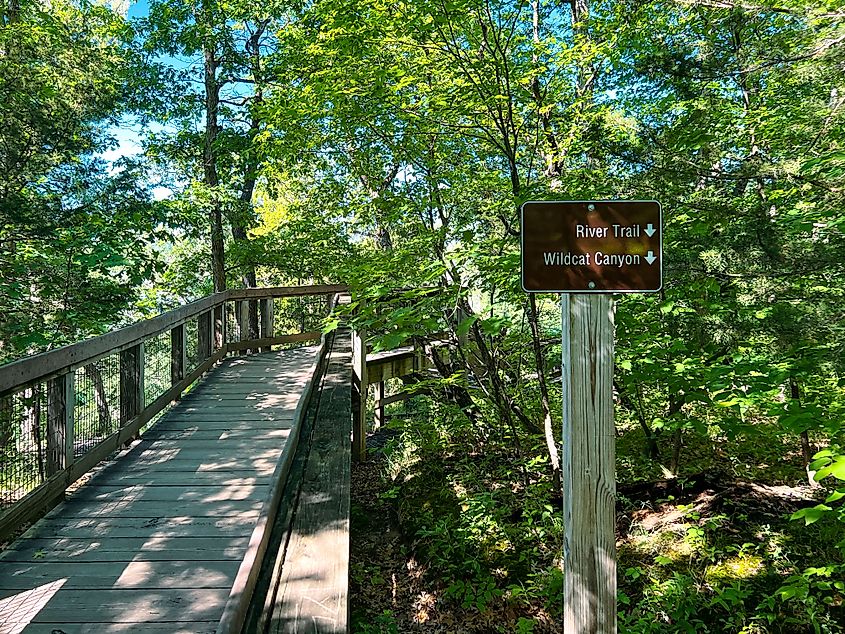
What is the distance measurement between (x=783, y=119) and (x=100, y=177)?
925 centimetres

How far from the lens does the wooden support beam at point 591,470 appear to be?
1752 millimetres

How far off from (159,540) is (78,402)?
4.69 feet

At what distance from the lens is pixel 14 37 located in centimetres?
740

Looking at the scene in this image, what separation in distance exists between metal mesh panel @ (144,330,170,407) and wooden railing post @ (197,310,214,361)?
148 centimetres

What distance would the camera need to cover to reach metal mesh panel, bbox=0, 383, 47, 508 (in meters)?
3.32

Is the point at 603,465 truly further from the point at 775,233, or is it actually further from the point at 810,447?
the point at 810,447

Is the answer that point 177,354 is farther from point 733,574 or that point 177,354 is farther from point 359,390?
point 733,574

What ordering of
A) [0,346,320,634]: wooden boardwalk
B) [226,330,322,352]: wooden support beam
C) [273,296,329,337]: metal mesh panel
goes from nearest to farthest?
[0,346,320,634]: wooden boardwalk, [226,330,322,352]: wooden support beam, [273,296,329,337]: metal mesh panel

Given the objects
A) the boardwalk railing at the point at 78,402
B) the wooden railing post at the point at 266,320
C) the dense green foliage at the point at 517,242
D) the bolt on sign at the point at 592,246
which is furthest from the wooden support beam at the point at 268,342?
the bolt on sign at the point at 592,246

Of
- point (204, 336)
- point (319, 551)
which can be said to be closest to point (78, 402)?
point (319, 551)

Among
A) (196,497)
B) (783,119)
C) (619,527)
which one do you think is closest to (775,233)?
(783,119)

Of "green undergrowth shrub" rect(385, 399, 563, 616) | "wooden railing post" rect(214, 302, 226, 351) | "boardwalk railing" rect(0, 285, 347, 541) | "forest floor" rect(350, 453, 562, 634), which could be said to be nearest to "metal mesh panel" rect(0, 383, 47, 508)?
"boardwalk railing" rect(0, 285, 347, 541)

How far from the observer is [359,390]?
7.49m

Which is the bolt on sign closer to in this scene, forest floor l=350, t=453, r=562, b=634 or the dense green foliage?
the dense green foliage
